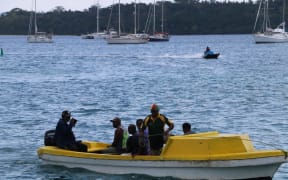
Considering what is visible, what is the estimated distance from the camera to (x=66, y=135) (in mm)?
21828

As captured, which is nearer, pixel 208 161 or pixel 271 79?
pixel 208 161

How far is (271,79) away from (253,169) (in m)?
40.7

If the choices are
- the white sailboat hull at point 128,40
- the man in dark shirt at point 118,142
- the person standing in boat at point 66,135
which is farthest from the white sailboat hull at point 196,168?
the white sailboat hull at point 128,40

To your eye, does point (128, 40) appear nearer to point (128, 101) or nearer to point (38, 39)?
point (38, 39)

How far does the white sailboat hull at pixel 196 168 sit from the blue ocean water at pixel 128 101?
0.28 m

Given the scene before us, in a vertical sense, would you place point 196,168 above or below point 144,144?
below

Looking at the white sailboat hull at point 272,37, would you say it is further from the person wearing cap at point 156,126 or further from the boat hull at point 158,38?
the person wearing cap at point 156,126

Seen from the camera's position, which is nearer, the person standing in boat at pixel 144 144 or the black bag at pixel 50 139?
the person standing in boat at pixel 144 144

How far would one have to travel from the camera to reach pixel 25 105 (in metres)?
42.5

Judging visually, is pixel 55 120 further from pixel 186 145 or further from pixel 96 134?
pixel 186 145

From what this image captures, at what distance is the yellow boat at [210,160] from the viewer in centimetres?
1905

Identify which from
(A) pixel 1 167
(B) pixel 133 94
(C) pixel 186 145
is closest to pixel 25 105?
(B) pixel 133 94

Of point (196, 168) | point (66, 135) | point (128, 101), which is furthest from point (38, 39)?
point (196, 168)

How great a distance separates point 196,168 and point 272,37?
121036mm
